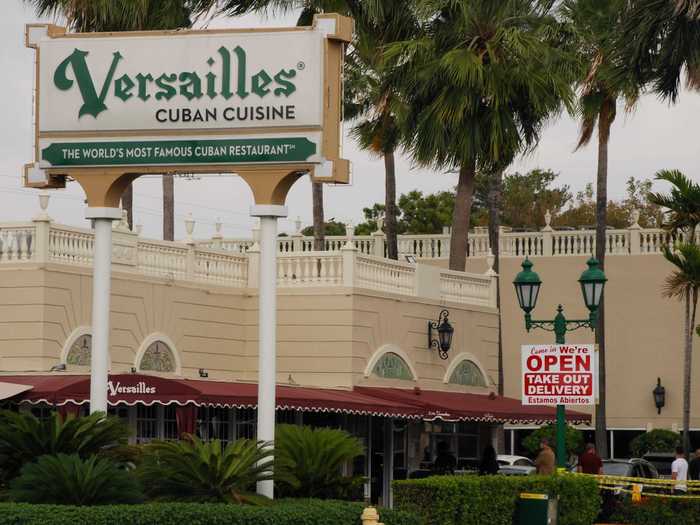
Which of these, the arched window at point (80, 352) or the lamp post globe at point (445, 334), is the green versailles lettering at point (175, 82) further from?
the lamp post globe at point (445, 334)

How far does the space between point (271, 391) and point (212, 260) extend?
45.4ft

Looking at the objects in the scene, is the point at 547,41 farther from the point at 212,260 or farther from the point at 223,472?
the point at 223,472

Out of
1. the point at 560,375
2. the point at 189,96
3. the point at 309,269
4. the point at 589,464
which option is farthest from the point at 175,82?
the point at 309,269

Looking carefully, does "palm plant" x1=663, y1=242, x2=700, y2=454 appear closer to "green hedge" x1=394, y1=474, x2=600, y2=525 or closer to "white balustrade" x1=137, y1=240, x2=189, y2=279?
"white balustrade" x1=137, y1=240, x2=189, y2=279

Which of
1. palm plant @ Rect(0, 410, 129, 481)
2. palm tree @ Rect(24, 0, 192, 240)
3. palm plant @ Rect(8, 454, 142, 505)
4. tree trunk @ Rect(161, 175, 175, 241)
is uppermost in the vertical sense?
palm tree @ Rect(24, 0, 192, 240)

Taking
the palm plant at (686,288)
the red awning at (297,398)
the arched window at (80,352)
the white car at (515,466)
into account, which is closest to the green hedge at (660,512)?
the white car at (515,466)

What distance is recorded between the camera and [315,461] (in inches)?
763

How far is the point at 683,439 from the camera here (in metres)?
41.9

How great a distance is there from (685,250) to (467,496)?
18164 mm

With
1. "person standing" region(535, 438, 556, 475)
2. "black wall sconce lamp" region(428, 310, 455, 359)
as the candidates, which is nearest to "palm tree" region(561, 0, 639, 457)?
"black wall sconce lamp" region(428, 310, 455, 359)

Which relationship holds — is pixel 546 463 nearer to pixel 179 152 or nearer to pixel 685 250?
pixel 179 152

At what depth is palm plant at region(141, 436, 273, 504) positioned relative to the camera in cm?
1778

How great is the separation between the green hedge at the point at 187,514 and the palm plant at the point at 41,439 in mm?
1943

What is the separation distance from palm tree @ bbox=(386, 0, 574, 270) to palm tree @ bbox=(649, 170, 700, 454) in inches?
153
